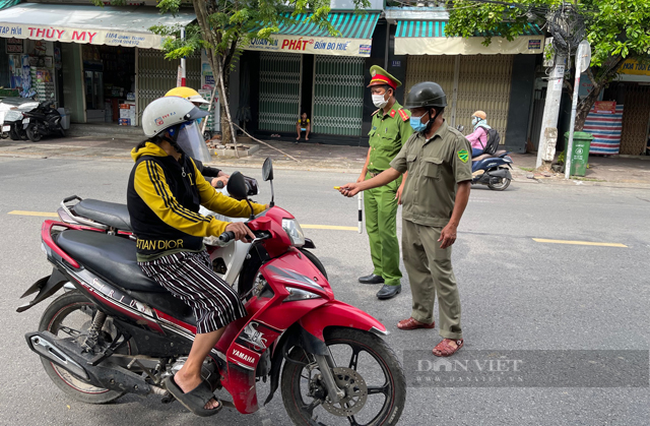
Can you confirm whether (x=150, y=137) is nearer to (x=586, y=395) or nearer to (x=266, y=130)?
(x=586, y=395)

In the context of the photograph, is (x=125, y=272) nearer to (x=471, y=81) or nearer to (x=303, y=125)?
(x=303, y=125)

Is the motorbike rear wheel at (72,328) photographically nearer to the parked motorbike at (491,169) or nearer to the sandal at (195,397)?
the sandal at (195,397)

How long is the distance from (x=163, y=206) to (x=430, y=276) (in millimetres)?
2213

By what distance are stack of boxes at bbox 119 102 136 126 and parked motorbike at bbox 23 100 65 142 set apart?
2.41 metres

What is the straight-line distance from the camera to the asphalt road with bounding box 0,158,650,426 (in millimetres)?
3049

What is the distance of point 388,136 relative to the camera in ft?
15.4

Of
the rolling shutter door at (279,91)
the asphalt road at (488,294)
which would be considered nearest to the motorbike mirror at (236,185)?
the asphalt road at (488,294)

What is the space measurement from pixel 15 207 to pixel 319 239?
4085 millimetres

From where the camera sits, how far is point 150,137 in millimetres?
2658

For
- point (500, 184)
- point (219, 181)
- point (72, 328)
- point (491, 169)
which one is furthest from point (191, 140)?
point (500, 184)

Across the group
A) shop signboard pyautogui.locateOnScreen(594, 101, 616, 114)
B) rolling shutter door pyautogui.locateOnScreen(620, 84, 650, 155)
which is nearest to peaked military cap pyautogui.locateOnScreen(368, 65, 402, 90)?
shop signboard pyautogui.locateOnScreen(594, 101, 616, 114)

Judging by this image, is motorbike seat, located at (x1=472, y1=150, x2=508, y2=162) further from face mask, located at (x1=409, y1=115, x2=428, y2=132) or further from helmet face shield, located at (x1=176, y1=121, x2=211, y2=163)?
helmet face shield, located at (x1=176, y1=121, x2=211, y2=163)

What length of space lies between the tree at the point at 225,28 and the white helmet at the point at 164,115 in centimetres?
933

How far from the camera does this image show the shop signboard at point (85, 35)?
13.6 m
